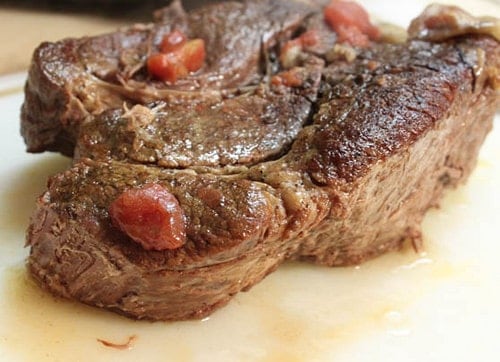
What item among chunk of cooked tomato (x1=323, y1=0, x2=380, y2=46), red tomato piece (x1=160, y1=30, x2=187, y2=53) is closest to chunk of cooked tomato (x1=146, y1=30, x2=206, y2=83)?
red tomato piece (x1=160, y1=30, x2=187, y2=53)

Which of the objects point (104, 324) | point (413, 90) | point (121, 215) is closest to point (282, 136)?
point (413, 90)

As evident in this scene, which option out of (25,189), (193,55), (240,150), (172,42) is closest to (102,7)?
(172,42)

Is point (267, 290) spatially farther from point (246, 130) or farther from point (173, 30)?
point (173, 30)

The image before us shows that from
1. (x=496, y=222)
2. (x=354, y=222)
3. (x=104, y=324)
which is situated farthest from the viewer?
(x=496, y=222)

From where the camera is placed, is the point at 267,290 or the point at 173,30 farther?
the point at 173,30

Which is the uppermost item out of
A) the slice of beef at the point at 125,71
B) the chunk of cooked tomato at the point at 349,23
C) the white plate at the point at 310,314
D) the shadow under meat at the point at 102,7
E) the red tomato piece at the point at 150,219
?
the chunk of cooked tomato at the point at 349,23

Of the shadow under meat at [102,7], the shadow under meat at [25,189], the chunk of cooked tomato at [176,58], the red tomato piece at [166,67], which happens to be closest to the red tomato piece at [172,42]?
the chunk of cooked tomato at [176,58]

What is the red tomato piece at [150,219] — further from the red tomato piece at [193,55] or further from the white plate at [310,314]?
the red tomato piece at [193,55]
